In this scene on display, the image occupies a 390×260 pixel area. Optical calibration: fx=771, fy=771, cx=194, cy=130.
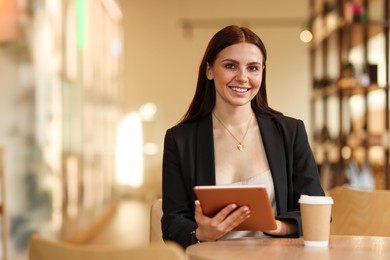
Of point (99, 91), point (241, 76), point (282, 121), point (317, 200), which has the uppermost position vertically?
point (99, 91)

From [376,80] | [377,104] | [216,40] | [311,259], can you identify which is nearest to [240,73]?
[216,40]

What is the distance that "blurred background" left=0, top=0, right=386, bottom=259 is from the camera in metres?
5.00

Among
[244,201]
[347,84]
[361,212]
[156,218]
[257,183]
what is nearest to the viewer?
[244,201]

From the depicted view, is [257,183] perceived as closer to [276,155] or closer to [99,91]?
[276,155]

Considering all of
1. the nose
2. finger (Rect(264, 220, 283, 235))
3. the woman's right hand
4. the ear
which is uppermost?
the ear

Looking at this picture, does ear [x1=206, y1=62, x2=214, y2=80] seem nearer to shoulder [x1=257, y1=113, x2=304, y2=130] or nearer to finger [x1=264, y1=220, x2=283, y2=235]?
shoulder [x1=257, y1=113, x2=304, y2=130]

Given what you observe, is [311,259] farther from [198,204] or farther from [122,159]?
[122,159]

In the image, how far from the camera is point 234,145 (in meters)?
2.29

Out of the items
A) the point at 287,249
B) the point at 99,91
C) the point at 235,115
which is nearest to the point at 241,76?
the point at 235,115

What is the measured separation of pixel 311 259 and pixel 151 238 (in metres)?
0.87

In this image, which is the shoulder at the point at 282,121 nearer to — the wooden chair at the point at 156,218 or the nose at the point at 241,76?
the nose at the point at 241,76

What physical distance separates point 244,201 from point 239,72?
0.48 m

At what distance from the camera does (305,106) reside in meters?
12.9

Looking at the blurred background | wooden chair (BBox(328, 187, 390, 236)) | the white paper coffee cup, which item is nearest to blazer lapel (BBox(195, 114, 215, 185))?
the white paper coffee cup
